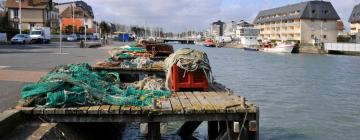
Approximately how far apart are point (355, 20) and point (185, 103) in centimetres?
14886

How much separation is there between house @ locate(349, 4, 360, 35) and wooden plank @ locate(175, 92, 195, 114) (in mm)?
143698

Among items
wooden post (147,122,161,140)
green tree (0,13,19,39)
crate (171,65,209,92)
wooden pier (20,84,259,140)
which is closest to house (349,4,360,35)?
green tree (0,13,19,39)

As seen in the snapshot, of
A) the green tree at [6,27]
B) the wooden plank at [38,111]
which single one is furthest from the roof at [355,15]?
the wooden plank at [38,111]

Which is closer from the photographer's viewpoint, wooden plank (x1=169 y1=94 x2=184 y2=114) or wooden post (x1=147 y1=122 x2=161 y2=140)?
wooden plank (x1=169 y1=94 x2=184 y2=114)

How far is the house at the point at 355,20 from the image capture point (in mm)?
147812

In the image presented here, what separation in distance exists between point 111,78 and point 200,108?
22.2 feet

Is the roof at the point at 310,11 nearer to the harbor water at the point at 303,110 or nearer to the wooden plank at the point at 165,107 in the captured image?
the harbor water at the point at 303,110

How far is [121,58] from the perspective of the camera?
25.7 meters

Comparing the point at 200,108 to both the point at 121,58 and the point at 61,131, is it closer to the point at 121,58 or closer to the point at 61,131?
the point at 61,131

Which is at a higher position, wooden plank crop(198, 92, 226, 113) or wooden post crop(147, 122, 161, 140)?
wooden plank crop(198, 92, 226, 113)

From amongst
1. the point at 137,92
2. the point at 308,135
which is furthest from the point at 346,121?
the point at 137,92

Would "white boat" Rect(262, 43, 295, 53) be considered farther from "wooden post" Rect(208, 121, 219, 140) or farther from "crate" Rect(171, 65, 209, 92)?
"crate" Rect(171, 65, 209, 92)

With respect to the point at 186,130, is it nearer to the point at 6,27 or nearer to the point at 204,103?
the point at 204,103

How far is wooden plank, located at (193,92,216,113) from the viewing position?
9751mm
